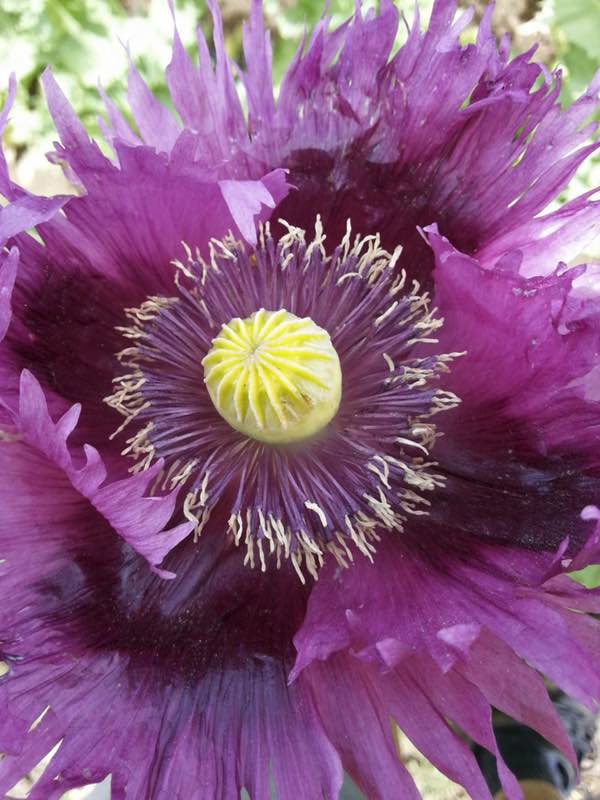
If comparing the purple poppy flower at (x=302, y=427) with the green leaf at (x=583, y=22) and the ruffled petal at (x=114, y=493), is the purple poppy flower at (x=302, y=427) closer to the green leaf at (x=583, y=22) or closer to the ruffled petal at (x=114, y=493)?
the ruffled petal at (x=114, y=493)

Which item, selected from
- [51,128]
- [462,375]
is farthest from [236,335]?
[51,128]

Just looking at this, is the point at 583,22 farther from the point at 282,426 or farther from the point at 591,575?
the point at 282,426

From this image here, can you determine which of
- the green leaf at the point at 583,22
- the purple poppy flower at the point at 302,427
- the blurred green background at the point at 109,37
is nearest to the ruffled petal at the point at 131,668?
the purple poppy flower at the point at 302,427

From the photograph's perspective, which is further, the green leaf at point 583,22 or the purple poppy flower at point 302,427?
the green leaf at point 583,22

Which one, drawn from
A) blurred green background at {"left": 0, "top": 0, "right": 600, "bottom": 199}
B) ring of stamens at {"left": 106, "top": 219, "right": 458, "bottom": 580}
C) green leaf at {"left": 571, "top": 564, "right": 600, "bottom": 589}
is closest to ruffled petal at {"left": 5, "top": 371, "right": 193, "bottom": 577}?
ring of stamens at {"left": 106, "top": 219, "right": 458, "bottom": 580}

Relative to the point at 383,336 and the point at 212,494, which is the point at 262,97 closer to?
the point at 383,336

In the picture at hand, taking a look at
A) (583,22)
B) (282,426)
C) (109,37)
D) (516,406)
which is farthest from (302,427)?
(109,37)

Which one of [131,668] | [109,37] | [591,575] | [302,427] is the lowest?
[591,575]
